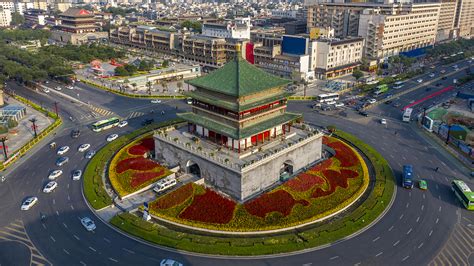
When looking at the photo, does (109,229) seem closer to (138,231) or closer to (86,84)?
(138,231)

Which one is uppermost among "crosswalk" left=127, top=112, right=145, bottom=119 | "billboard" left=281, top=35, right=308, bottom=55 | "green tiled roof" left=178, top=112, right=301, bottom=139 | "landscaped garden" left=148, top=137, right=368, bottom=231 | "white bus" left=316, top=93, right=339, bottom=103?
"billboard" left=281, top=35, right=308, bottom=55

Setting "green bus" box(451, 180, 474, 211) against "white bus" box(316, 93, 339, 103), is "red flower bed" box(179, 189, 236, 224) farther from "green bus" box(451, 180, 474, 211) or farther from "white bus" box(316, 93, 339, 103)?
"white bus" box(316, 93, 339, 103)

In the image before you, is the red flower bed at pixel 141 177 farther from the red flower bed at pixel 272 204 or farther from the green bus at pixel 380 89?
the green bus at pixel 380 89

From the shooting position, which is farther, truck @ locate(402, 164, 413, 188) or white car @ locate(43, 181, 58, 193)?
truck @ locate(402, 164, 413, 188)

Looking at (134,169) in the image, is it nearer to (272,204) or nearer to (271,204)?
(271,204)

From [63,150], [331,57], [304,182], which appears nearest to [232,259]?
[304,182]

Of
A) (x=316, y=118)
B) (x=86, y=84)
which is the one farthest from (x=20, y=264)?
(x=86, y=84)

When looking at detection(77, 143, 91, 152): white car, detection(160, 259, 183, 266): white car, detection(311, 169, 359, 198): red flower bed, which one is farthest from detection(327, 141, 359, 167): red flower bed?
detection(77, 143, 91, 152): white car
